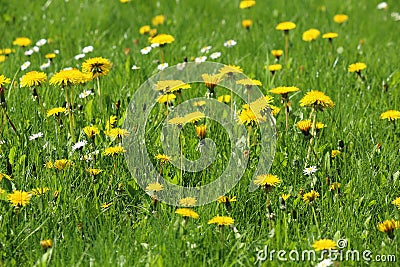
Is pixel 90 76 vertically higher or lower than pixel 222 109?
higher

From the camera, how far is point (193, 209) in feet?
7.85

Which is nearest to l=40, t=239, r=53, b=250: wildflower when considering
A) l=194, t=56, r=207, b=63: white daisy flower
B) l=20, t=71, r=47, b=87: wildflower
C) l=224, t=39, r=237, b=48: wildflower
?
l=20, t=71, r=47, b=87: wildflower

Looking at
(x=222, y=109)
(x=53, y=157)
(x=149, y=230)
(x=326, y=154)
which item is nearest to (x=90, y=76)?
(x=53, y=157)

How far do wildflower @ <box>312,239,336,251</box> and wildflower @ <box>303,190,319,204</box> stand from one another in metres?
0.31

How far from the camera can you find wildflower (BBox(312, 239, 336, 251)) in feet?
6.69

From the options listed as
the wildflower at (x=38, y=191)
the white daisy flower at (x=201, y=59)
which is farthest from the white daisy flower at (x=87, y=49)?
the wildflower at (x=38, y=191)

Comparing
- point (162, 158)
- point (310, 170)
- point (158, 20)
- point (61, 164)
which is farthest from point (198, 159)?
point (158, 20)

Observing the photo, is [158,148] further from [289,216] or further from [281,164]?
[289,216]

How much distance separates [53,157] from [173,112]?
24.7 inches

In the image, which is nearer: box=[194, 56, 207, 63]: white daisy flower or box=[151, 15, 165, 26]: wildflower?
box=[194, 56, 207, 63]: white daisy flower

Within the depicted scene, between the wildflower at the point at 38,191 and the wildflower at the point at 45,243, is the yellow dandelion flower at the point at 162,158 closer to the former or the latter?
the wildflower at the point at 38,191

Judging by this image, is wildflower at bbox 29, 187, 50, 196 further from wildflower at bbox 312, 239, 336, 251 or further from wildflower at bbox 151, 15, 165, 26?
wildflower at bbox 151, 15, 165, 26

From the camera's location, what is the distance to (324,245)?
6.71ft

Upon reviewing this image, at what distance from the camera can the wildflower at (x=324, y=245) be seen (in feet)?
6.69
